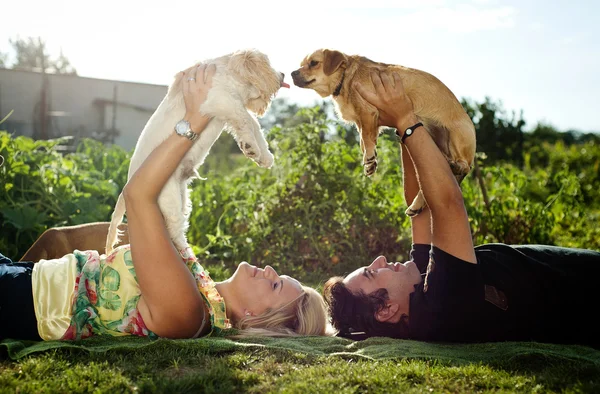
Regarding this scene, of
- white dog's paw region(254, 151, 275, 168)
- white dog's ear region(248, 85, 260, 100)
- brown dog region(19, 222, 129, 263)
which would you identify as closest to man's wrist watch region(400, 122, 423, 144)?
white dog's paw region(254, 151, 275, 168)

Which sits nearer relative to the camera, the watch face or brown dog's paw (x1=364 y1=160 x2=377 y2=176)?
the watch face

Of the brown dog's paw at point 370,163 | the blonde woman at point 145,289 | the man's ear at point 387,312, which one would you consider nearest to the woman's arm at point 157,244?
the blonde woman at point 145,289

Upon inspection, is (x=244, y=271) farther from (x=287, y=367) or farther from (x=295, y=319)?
(x=287, y=367)

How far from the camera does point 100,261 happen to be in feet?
9.96

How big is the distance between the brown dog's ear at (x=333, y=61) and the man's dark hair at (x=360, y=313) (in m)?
1.62

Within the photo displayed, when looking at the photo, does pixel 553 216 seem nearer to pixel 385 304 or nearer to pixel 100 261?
pixel 385 304

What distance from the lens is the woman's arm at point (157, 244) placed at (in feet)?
8.91

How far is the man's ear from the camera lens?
318 cm

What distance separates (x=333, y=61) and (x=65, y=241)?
2.33m

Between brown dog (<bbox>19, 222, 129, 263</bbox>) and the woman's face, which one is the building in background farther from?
the woman's face

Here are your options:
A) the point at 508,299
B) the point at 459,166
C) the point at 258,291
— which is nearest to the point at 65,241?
the point at 258,291

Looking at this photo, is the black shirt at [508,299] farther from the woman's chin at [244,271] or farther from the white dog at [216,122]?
the white dog at [216,122]

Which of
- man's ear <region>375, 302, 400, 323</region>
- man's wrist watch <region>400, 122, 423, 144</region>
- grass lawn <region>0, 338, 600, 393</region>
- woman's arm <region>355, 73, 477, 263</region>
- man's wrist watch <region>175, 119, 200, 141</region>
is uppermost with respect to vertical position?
man's wrist watch <region>400, 122, 423, 144</region>

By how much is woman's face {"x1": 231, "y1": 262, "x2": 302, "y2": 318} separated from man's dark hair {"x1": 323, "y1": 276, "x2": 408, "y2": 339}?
0.25 metres
